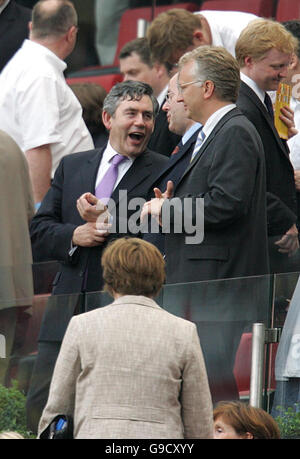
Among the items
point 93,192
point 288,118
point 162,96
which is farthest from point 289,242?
point 162,96

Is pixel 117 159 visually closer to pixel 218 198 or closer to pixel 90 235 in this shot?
pixel 90 235

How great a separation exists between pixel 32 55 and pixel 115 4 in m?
3.99

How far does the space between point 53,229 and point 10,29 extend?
289cm

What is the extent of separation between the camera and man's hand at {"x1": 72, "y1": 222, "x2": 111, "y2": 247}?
20.7ft

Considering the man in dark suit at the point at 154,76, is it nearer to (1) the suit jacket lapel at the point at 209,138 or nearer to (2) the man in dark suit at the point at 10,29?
(2) the man in dark suit at the point at 10,29

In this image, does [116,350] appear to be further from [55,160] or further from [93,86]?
[93,86]

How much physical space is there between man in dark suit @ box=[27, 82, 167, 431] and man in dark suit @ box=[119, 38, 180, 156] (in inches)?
25.9

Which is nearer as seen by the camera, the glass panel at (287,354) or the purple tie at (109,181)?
the glass panel at (287,354)

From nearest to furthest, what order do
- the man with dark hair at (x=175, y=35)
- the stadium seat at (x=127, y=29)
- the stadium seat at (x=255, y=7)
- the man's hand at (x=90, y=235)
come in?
the man's hand at (x=90, y=235)
the man with dark hair at (x=175, y=35)
the stadium seat at (x=255, y=7)
the stadium seat at (x=127, y=29)

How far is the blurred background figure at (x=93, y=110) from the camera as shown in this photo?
8266 mm

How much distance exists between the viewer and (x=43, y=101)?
25.3ft

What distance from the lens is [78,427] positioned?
4.62 m

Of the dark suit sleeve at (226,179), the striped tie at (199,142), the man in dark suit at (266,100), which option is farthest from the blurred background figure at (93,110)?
the dark suit sleeve at (226,179)

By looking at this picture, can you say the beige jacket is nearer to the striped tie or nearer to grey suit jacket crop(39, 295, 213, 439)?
the striped tie
